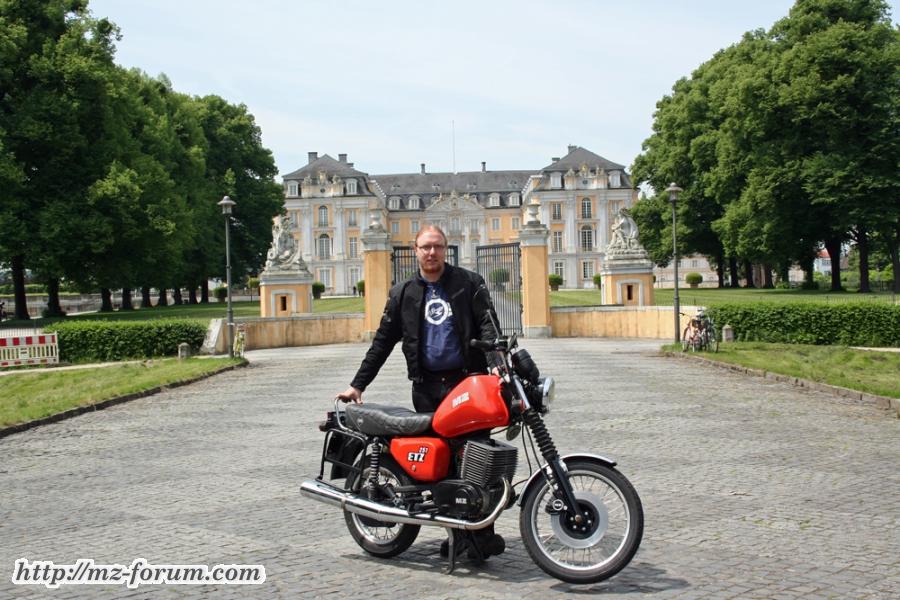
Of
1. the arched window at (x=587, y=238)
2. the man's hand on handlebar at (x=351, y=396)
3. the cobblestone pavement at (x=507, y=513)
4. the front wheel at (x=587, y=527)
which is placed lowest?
the cobblestone pavement at (x=507, y=513)

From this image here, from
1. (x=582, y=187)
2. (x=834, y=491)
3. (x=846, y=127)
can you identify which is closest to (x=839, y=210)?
(x=846, y=127)

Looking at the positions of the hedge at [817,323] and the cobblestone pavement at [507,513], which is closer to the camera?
the cobblestone pavement at [507,513]

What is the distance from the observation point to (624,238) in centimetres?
3241

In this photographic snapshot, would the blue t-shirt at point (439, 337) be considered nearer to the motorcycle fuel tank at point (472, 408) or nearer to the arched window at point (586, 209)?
the motorcycle fuel tank at point (472, 408)

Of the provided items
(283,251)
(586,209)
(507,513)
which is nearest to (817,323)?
(507,513)

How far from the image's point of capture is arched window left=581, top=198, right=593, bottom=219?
98.5 m

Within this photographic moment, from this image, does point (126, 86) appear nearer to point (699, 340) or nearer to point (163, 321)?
point (163, 321)

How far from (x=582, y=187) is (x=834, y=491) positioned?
→ 93189 millimetres

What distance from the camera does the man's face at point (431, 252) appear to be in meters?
5.66

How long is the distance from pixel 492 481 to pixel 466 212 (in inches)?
3995

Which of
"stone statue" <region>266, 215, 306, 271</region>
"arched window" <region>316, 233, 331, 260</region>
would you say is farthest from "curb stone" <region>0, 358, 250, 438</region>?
"arched window" <region>316, 233, 331, 260</region>

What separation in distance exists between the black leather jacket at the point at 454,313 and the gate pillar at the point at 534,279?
23.7 metres

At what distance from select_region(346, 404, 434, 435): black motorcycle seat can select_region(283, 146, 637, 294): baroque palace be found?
3445 inches

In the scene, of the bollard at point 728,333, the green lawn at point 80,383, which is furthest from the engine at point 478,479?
the bollard at point 728,333
